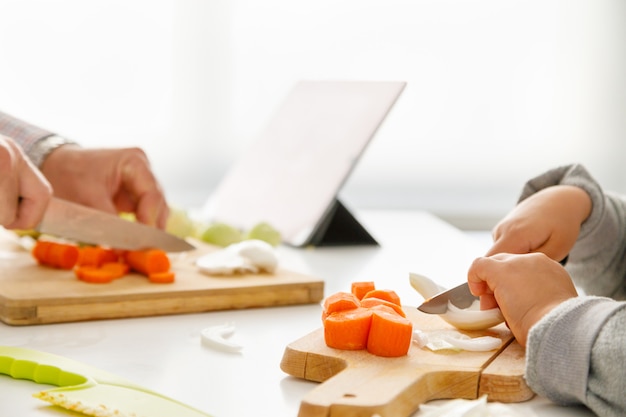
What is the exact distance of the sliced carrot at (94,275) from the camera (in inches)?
49.9

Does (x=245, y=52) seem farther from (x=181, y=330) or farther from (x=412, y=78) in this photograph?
(x=181, y=330)

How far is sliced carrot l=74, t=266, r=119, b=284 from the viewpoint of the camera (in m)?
1.27

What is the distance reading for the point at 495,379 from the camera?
36.0 inches

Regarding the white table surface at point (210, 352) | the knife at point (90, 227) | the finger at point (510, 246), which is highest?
the finger at point (510, 246)

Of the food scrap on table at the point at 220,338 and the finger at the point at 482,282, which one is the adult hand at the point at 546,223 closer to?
the finger at the point at 482,282

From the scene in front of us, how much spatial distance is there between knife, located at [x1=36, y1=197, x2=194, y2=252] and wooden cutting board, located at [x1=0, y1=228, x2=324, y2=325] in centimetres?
6

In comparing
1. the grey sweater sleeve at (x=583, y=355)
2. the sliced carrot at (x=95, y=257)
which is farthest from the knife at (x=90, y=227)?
the grey sweater sleeve at (x=583, y=355)

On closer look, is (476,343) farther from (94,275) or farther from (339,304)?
(94,275)

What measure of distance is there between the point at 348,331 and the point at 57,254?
1.82ft

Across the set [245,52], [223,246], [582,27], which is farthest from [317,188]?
[582,27]

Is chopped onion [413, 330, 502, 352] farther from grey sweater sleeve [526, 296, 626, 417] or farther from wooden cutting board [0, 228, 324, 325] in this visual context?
wooden cutting board [0, 228, 324, 325]

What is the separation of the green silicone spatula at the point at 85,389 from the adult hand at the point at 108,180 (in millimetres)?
582

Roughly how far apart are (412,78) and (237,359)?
161cm

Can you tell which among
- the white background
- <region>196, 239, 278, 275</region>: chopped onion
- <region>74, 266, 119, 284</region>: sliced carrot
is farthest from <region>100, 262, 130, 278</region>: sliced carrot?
the white background
